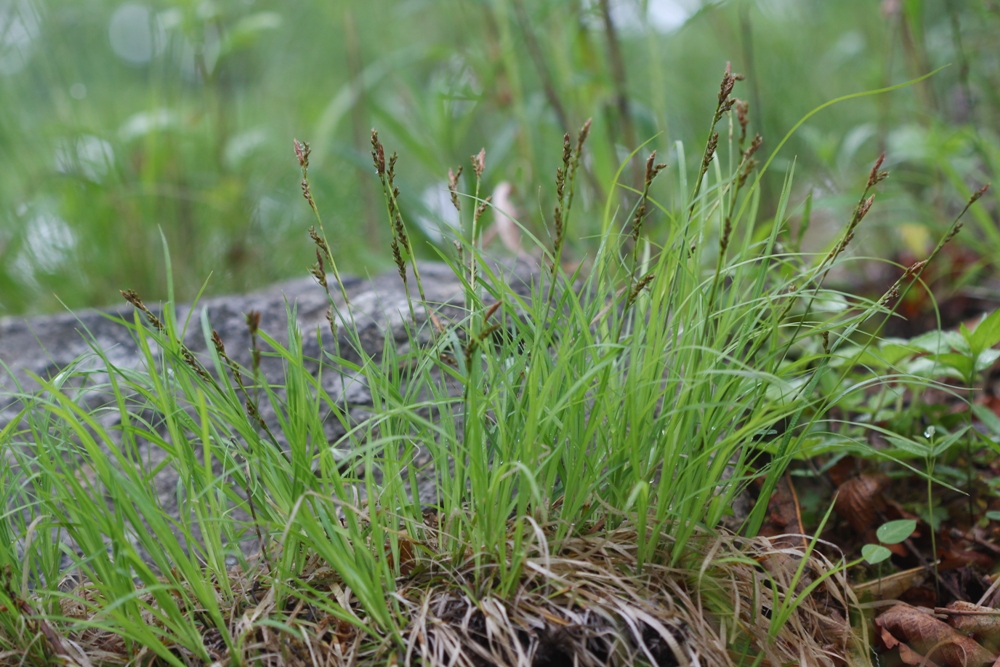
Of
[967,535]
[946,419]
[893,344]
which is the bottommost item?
[967,535]

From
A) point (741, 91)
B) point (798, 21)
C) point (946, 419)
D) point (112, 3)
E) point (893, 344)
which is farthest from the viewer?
point (112, 3)

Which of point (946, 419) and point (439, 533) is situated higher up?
point (439, 533)

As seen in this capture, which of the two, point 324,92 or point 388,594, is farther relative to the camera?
point 324,92

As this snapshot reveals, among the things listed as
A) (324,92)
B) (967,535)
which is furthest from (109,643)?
(324,92)

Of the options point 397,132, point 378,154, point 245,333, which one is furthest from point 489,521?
point 397,132

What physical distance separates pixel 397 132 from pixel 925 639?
141 cm

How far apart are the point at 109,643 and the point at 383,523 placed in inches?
11.2

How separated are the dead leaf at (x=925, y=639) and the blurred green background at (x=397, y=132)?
0.74m

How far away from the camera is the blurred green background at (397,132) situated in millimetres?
1612

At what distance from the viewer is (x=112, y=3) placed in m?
3.06

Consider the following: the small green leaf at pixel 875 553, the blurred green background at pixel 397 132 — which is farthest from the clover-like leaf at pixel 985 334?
the blurred green background at pixel 397 132

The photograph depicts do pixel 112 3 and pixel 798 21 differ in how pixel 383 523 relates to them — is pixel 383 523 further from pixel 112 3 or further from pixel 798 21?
pixel 112 3

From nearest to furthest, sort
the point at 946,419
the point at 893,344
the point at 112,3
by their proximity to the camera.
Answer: the point at 893,344 < the point at 946,419 < the point at 112,3

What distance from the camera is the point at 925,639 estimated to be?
29.0 inches
